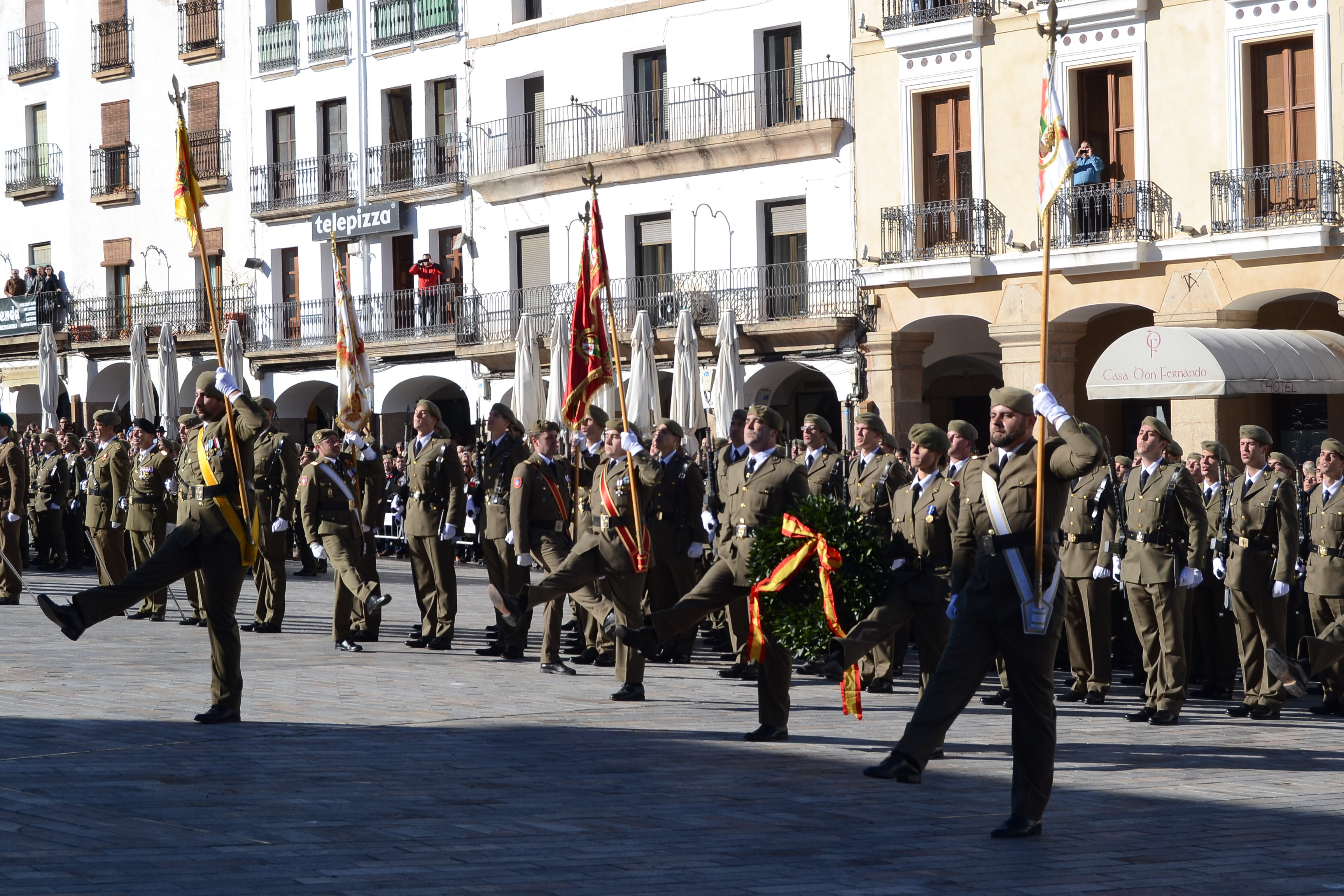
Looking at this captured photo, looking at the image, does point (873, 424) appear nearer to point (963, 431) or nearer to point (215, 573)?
point (963, 431)

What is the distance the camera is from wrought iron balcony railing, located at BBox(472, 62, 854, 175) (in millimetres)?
30422

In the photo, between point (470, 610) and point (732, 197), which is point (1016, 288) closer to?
point (732, 197)

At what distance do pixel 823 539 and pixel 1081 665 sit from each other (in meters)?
3.49

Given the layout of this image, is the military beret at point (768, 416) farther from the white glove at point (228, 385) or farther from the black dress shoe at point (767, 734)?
the white glove at point (228, 385)

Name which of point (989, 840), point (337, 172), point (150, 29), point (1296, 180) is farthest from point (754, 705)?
point (150, 29)

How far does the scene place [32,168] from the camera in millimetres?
45000

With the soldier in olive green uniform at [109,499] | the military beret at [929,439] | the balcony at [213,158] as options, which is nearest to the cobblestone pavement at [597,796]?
the military beret at [929,439]

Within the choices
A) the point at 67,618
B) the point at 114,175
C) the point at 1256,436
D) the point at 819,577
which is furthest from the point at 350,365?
the point at 114,175

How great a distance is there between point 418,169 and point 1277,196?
702 inches

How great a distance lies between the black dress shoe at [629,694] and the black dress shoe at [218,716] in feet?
8.26

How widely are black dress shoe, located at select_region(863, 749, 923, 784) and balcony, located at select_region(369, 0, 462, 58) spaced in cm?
2951

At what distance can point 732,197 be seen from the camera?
3188 centimetres

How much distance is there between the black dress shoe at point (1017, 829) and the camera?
7.68 metres

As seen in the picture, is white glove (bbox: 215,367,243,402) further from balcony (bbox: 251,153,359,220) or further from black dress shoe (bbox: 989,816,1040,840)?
balcony (bbox: 251,153,359,220)
